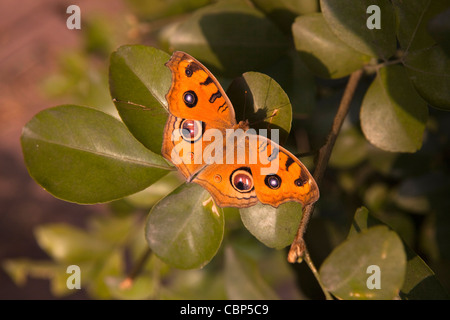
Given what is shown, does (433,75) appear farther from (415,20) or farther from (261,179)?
(261,179)

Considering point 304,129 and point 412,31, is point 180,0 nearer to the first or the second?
point 304,129

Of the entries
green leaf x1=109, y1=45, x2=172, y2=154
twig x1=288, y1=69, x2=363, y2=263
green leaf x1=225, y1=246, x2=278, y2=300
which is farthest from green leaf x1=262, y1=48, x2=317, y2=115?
green leaf x1=225, y1=246, x2=278, y2=300

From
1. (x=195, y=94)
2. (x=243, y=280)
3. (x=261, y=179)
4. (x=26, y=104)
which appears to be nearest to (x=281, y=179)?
(x=261, y=179)

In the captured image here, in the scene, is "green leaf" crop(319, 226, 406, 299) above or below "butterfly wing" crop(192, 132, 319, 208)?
below

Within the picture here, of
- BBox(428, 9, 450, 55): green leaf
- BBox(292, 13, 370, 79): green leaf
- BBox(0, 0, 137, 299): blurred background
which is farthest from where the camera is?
BBox(0, 0, 137, 299): blurred background

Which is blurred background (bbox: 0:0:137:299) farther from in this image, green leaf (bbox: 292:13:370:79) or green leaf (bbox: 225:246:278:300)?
green leaf (bbox: 292:13:370:79)

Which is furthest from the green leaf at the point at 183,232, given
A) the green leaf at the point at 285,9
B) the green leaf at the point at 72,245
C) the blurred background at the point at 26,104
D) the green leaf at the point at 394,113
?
the blurred background at the point at 26,104
